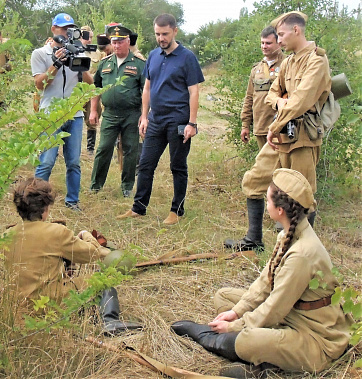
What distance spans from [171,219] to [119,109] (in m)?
1.62

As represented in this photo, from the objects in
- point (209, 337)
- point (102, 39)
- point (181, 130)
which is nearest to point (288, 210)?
A: point (209, 337)

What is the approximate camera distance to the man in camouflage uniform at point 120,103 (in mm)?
6297

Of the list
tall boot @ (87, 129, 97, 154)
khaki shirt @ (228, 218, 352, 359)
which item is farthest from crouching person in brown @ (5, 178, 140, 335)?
tall boot @ (87, 129, 97, 154)

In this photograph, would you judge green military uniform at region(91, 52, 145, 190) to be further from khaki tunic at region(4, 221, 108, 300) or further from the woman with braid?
the woman with braid

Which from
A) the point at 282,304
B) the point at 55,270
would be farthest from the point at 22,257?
the point at 282,304

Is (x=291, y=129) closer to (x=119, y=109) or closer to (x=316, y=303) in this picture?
(x=316, y=303)

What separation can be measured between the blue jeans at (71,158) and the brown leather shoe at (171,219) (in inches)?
42.0

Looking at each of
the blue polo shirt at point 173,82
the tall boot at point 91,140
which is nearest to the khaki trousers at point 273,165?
the blue polo shirt at point 173,82

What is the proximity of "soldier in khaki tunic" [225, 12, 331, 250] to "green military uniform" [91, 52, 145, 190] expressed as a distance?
2220 millimetres

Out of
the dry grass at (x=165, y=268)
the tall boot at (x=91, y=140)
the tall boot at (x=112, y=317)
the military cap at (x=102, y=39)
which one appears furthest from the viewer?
the tall boot at (x=91, y=140)

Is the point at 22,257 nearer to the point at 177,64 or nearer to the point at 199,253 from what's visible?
the point at 199,253

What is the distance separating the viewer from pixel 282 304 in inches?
117

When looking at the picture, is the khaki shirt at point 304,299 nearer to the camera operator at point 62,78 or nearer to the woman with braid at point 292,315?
the woman with braid at point 292,315

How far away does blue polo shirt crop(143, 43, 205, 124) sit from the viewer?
5430 mm
